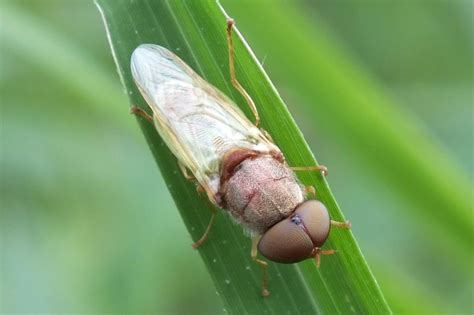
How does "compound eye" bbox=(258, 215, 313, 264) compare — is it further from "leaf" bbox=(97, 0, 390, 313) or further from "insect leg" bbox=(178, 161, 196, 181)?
"insect leg" bbox=(178, 161, 196, 181)

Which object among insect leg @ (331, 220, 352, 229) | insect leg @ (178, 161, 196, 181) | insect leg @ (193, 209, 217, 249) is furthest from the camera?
insect leg @ (178, 161, 196, 181)

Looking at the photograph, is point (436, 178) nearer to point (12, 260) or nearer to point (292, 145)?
point (292, 145)

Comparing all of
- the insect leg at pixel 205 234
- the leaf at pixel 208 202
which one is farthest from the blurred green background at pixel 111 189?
the insect leg at pixel 205 234

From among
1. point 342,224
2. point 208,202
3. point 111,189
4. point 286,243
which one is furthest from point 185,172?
point 111,189

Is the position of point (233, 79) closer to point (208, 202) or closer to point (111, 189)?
point (208, 202)

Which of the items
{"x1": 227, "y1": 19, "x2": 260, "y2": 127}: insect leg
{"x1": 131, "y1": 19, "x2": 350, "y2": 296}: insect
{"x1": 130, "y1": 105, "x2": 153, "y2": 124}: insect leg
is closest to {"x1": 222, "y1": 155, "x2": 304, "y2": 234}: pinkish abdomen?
{"x1": 131, "y1": 19, "x2": 350, "y2": 296}: insect

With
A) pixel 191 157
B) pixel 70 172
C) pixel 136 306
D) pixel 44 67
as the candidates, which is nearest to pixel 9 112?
pixel 70 172
